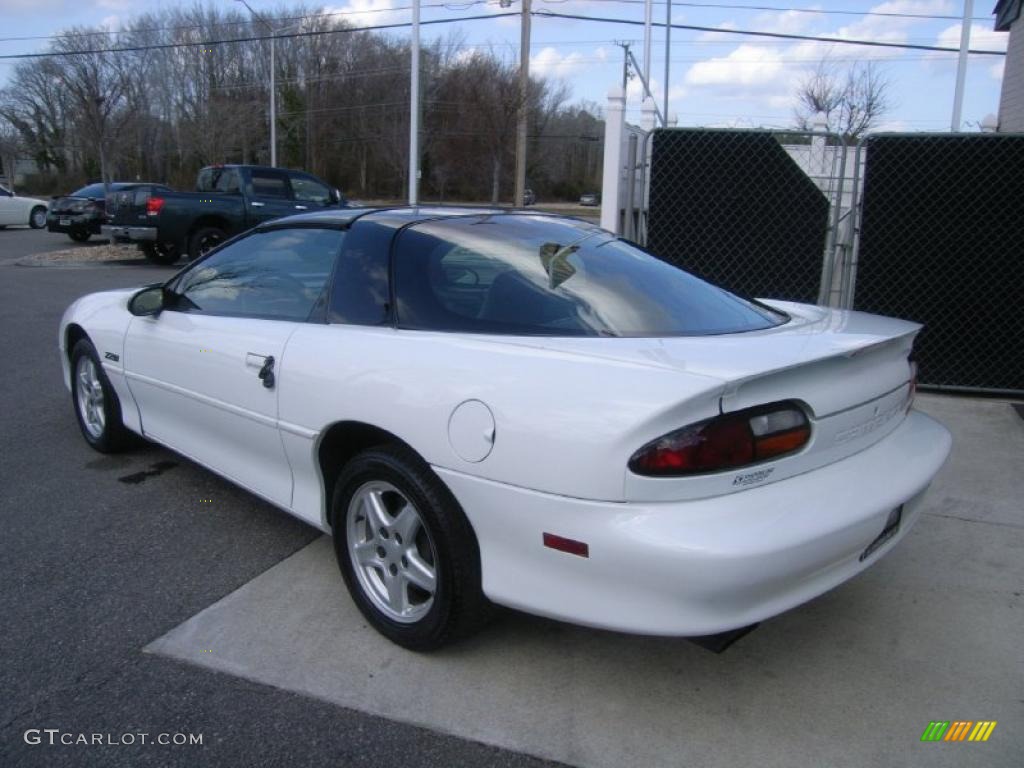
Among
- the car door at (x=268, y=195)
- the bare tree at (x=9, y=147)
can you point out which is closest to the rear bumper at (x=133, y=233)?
the car door at (x=268, y=195)

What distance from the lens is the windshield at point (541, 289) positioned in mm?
2693

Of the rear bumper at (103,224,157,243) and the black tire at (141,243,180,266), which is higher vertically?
the rear bumper at (103,224,157,243)

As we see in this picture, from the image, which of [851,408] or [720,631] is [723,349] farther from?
[720,631]

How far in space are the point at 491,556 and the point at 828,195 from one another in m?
5.24

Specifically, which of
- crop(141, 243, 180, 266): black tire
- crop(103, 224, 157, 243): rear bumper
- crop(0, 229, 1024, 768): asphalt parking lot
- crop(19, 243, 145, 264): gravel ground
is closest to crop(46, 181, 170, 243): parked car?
crop(19, 243, 145, 264): gravel ground

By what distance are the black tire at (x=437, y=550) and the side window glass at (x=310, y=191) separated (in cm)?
1346

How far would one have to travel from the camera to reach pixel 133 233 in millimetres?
14758

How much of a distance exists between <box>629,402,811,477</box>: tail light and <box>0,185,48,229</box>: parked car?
29369 mm

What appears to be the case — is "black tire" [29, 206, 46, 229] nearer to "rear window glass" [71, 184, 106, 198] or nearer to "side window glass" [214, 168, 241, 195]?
"rear window glass" [71, 184, 106, 198]

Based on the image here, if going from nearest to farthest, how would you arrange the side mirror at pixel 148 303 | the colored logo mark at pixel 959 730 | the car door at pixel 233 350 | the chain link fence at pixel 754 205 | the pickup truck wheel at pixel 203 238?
the colored logo mark at pixel 959 730 → the car door at pixel 233 350 → the side mirror at pixel 148 303 → the chain link fence at pixel 754 205 → the pickup truck wheel at pixel 203 238

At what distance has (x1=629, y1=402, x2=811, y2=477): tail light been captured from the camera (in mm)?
2100

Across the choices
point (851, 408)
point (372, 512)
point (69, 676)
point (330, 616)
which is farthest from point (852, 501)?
point (69, 676)

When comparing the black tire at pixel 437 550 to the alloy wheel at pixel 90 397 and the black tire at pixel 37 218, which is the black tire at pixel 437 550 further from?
the black tire at pixel 37 218

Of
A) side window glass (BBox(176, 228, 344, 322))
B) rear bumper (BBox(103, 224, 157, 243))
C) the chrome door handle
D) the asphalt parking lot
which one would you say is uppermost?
side window glass (BBox(176, 228, 344, 322))
